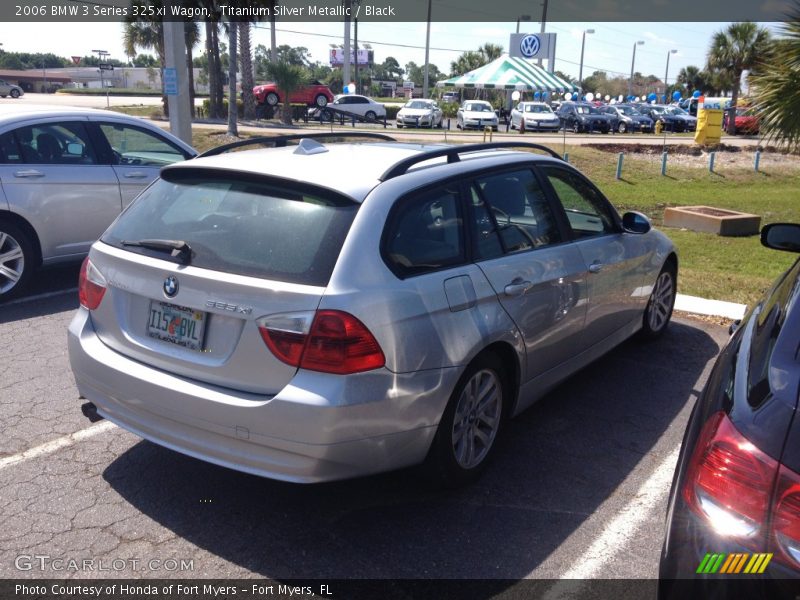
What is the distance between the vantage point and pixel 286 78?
3756 centimetres

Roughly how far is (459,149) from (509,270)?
81cm

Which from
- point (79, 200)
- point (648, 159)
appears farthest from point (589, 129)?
point (79, 200)

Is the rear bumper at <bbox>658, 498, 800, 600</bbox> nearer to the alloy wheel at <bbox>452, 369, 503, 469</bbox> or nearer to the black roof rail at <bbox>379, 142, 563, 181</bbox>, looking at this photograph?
the alloy wheel at <bbox>452, 369, 503, 469</bbox>

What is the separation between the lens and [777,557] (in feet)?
6.10

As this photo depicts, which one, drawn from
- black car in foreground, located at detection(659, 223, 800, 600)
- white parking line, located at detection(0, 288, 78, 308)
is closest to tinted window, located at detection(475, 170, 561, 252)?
black car in foreground, located at detection(659, 223, 800, 600)

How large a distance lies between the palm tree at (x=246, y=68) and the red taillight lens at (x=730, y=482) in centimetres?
3756

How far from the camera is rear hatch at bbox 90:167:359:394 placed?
10.4ft

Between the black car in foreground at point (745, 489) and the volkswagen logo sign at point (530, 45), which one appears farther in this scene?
the volkswagen logo sign at point (530, 45)

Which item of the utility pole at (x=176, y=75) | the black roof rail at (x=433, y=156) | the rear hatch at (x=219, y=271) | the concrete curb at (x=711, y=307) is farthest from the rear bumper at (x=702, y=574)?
the utility pole at (x=176, y=75)

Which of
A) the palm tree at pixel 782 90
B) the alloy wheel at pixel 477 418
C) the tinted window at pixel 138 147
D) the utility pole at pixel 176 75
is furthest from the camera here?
the utility pole at pixel 176 75

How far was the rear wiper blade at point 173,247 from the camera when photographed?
343cm

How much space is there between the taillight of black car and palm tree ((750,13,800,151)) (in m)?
9.76

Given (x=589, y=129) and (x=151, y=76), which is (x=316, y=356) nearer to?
(x=589, y=129)

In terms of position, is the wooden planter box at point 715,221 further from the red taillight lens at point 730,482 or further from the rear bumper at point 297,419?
the red taillight lens at point 730,482
